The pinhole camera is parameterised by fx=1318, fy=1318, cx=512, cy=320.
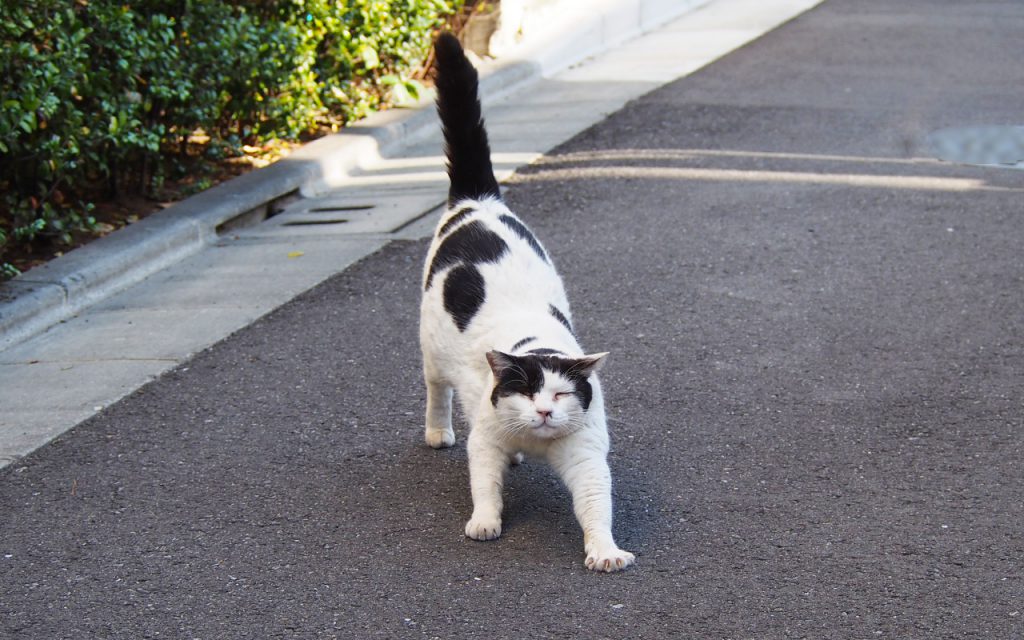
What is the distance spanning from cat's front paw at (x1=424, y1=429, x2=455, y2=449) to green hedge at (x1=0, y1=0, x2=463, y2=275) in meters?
2.74

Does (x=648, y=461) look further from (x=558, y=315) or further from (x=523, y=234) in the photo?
(x=523, y=234)

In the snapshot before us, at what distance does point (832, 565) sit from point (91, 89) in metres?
5.08

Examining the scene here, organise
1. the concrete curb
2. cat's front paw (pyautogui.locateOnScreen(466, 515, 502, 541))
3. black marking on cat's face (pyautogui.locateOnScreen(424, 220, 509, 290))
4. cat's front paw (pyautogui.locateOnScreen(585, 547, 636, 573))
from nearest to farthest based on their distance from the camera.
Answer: cat's front paw (pyautogui.locateOnScreen(585, 547, 636, 573)), cat's front paw (pyautogui.locateOnScreen(466, 515, 502, 541)), black marking on cat's face (pyautogui.locateOnScreen(424, 220, 509, 290)), the concrete curb

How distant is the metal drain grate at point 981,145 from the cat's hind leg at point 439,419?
5.30 m

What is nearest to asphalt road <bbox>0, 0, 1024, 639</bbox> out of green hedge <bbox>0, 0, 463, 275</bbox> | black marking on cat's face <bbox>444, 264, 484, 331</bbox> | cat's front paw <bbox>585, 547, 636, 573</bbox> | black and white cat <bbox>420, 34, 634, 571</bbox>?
cat's front paw <bbox>585, 547, 636, 573</bbox>

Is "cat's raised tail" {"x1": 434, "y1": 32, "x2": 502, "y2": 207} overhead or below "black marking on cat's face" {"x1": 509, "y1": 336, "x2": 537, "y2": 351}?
overhead

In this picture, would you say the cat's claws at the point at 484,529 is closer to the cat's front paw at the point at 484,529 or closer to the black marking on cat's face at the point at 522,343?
the cat's front paw at the point at 484,529

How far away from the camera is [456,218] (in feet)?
16.1

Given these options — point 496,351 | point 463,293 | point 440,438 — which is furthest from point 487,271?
point 440,438

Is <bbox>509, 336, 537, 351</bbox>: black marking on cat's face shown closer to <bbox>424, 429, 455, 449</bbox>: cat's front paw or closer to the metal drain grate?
<bbox>424, 429, 455, 449</bbox>: cat's front paw

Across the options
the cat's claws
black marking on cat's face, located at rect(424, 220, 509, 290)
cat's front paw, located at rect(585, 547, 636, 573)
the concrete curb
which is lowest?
cat's front paw, located at rect(585, 547, 636, 573)

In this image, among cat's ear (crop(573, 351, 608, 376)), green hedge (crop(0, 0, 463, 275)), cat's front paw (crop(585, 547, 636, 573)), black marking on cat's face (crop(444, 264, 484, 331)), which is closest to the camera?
cat's front paw (crop(585, 547, 636, 573))

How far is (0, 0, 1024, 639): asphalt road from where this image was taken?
3.72 meters

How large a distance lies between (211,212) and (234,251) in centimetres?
37
